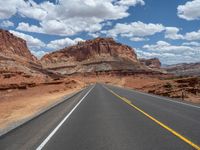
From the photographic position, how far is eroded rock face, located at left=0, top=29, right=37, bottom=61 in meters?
126

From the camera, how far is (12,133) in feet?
33.4

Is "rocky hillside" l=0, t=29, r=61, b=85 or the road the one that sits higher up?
"rocky hillside" l=0, t=29, r=61, b=85

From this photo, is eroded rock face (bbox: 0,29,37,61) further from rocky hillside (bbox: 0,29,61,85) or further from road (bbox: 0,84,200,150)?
road (bbox: 0,84,200,150)

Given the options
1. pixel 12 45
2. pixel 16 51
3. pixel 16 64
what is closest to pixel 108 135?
pixel 16 64

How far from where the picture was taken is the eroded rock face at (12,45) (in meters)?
126

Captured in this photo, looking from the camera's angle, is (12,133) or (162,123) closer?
(12,133)

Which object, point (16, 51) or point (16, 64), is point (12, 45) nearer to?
point (16, 51)

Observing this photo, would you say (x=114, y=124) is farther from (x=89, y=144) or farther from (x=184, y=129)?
(x=89, y=144)

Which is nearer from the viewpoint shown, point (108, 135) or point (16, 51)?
point (108, 135)

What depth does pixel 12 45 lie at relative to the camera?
138 metres

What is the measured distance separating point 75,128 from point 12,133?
2145 mm

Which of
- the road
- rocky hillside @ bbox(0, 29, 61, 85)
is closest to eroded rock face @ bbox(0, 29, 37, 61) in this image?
rocky hillside @ bbox(0, 29, 61, 85)

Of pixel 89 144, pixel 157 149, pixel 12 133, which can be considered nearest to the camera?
pixel 157 149

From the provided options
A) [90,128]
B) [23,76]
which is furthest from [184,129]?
[23,76]
